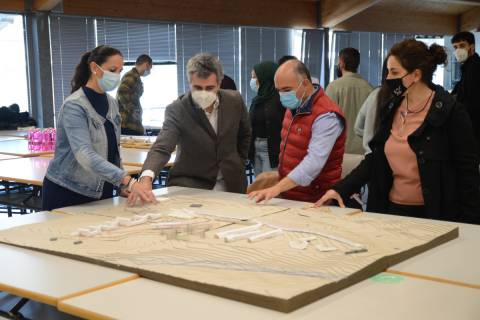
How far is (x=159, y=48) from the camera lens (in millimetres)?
9023

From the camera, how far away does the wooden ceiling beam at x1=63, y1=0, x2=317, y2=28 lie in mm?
8148

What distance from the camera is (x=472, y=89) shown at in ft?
16.6

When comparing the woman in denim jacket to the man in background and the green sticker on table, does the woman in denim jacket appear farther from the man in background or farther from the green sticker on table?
the man in background

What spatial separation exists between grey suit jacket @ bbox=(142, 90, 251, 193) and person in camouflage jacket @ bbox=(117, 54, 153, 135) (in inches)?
117

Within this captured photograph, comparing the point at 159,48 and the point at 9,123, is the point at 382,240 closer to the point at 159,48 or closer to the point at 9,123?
the point at 9,123

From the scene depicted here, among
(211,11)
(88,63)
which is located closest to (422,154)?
(88,63)

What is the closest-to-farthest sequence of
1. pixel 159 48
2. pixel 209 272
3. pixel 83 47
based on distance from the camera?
pixel 209 272 → pixel 83 47 → pixel 159 48

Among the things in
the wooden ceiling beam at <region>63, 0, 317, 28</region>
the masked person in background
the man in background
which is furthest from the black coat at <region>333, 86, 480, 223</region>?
the wooden ceiling beam at <region>63, 0, 317, 28</region>

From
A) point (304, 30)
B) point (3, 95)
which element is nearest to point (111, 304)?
point (3, 95)

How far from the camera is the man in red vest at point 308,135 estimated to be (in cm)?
287

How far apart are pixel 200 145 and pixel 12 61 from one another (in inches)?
213

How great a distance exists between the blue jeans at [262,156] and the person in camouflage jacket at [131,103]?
76.0 inches

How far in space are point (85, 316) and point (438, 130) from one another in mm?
1673

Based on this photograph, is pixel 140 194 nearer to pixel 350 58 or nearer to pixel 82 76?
pixel 82 76
